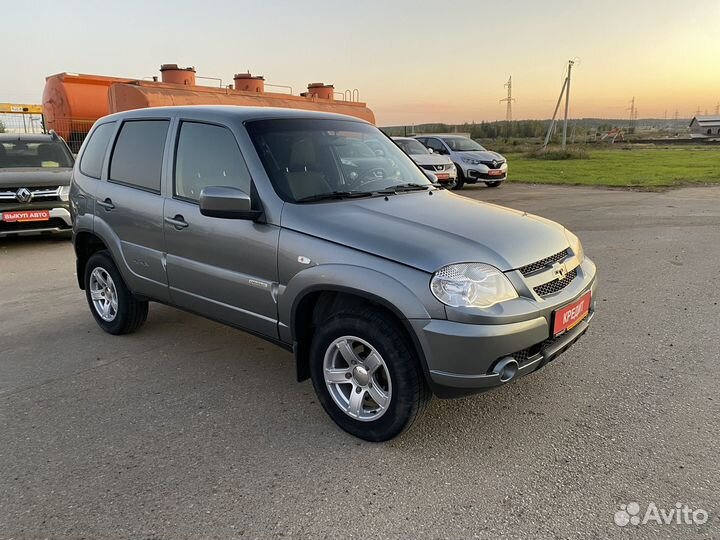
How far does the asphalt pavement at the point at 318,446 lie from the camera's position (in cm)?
261

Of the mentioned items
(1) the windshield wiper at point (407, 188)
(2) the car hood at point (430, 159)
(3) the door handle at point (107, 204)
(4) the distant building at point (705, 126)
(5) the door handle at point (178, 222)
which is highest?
(4) the distant building at point (705, 126)

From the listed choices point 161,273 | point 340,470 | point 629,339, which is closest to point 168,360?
point 161,273

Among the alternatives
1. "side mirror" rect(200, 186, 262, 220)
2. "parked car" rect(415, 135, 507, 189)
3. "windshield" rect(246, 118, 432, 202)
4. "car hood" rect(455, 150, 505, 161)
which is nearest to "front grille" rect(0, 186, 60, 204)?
"windshield" rect(246, 118, 432, 202)

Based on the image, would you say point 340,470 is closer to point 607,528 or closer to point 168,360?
point 607,528

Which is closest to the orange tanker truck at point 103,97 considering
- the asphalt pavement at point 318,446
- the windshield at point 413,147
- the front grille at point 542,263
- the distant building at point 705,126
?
the windshield at point 413,147

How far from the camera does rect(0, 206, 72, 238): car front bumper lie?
880 cm

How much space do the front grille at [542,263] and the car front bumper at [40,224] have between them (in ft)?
26.1

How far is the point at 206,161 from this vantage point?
3990 mm

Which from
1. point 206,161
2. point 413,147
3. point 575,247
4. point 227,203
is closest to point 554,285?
point 575,247

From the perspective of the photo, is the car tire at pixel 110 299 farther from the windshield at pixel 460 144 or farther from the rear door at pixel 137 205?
the windshield at pixel 460 144

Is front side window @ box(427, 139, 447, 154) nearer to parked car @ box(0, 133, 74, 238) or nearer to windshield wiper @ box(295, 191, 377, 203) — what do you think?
parked car @ box(0, 133, 74, 238)

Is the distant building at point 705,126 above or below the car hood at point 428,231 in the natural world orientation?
above

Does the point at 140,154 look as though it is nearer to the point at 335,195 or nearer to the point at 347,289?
the point at 335,195

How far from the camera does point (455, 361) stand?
9.29ft
